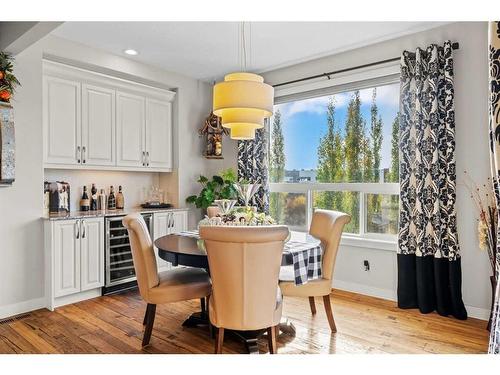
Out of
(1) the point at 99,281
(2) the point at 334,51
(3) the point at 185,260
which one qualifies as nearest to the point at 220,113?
(3) the point at 185,260

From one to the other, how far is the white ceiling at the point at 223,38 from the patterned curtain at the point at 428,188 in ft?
1.76

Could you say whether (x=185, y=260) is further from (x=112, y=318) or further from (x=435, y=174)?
(x=435, y=174)

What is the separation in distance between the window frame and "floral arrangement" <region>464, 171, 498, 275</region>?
0.72 metres

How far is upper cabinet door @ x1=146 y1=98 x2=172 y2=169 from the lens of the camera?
4.52 meters

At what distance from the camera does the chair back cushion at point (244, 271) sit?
2.06 metres

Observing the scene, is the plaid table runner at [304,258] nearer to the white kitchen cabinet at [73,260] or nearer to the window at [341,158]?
the window at [341,158]

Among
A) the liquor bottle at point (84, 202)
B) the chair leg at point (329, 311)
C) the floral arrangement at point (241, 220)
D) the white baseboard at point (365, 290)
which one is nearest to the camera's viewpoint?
the floral arrangement at point (241, 220)

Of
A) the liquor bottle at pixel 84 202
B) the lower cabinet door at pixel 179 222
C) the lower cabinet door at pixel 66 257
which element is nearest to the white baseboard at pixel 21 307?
the lower cabinet door at pixel 66 257

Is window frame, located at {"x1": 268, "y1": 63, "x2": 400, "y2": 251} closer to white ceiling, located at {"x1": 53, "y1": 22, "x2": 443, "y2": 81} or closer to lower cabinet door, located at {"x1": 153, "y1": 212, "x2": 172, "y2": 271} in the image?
white ceiling, located at {"x1": 53, "y1": 22, "x2": 443, "y2": 81}

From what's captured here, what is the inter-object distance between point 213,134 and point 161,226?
146cm

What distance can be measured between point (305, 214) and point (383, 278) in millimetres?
1189

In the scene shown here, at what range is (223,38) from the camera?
3633 millimetres

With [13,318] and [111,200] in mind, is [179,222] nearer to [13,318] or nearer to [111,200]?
[111,200]
